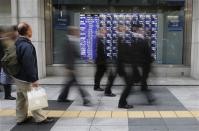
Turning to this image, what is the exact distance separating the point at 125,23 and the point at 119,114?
21.6 feet

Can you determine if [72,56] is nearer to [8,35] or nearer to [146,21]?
[8,35]

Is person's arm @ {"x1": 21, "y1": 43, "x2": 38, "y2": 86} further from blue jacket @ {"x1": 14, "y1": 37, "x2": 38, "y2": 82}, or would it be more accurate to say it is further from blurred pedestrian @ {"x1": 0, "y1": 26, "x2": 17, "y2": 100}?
blurred pedestrian @ {"x1": 0, "y1": 26, "x2": 17, "y2": 100}

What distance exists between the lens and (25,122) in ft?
23.1

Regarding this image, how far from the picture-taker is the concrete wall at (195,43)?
12469mm

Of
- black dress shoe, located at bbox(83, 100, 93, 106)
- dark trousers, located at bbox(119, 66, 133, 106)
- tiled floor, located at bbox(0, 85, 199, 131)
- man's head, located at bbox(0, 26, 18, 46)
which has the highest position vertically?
man's head, located at bbox(0, 26, 18, 46)

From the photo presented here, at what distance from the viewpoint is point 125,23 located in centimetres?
1373

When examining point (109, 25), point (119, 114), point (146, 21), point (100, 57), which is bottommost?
point (119, 114)

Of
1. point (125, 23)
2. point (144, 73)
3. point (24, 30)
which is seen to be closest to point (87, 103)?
point (144, 73)

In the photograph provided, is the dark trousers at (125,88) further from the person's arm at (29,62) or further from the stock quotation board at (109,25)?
the stock quotation board at (109,25)

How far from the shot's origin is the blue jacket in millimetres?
6578

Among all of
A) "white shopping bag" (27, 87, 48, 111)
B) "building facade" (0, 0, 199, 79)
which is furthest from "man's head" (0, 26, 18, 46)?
"building facade" (0, 0, 199, 79)

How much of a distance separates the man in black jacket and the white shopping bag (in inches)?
4.7

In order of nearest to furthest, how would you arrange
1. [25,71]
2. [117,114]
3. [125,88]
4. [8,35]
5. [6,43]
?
[25,71] < [117,114] < [125,88] < [8,35] < [6,43]

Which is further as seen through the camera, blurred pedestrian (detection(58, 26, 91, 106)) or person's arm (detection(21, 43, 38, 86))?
blurred pedestrian (detection(58, 26, 91, 106))
